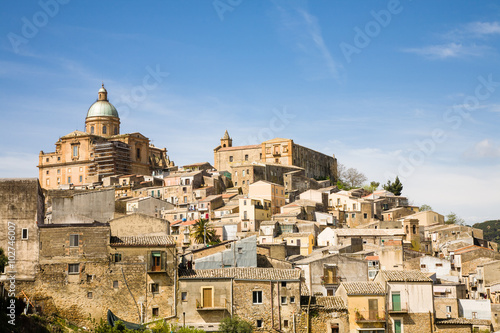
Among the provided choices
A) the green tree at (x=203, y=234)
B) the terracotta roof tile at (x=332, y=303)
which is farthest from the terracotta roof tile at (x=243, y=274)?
the green tree at (x=203, y=234)

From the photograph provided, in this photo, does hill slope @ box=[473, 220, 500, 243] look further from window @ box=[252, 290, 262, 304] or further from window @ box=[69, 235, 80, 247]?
window @ box=[69, 235, 80, 247]

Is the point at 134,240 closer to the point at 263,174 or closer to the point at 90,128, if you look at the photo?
the point at 263,174

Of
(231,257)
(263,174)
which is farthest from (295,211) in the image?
(231,257)

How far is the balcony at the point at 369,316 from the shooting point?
134 feet

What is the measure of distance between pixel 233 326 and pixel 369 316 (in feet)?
26.3

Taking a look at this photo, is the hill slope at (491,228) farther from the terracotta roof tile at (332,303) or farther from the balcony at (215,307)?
the balcony at (215,307)

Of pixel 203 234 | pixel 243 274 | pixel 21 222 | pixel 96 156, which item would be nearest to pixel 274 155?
pixel 96 156

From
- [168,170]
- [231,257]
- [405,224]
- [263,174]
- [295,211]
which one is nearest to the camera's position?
[231,257]

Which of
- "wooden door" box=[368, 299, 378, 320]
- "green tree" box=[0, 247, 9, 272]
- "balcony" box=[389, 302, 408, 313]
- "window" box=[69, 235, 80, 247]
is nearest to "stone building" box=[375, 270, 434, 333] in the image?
"balcony" box=[389, 302, 408, 313]

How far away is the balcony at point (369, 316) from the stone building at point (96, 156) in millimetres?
76781

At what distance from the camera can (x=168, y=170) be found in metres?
122

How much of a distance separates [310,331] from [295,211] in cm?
4065

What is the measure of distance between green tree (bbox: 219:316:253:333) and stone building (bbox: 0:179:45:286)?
11.0m

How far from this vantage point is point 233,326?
3844 centimetres
